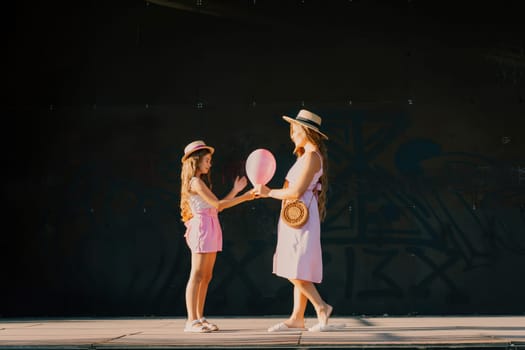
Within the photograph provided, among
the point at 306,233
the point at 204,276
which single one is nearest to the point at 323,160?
the point at 306,233

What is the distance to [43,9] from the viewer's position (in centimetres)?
809

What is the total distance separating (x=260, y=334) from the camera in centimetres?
557

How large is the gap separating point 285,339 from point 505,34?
4.39 meters

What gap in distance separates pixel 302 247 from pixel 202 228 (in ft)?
2.71

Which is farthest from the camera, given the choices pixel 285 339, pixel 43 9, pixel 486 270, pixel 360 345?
pixel 43 9

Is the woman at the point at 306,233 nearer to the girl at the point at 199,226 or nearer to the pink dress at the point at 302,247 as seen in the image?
the pink dress at the point at 302,247

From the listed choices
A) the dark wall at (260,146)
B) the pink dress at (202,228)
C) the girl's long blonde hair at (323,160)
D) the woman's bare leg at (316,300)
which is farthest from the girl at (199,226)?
the dark wall at (260,146)

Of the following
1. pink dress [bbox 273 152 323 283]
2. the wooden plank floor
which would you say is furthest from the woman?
the wooden plank floor

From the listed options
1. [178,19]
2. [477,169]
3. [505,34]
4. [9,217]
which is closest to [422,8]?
[505,34]

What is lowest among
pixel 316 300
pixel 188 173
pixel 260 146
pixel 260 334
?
pixel 260 334

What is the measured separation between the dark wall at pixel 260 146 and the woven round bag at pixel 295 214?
206 cm

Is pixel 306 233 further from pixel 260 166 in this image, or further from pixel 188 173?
pixel 188 173

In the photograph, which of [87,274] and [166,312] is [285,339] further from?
[87,274]

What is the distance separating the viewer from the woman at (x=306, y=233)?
5.55 metres
